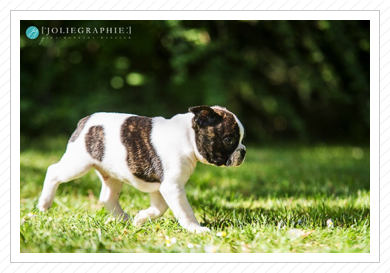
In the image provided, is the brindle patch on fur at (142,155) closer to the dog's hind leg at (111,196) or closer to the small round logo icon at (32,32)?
the dog's hind leg at (111,196)

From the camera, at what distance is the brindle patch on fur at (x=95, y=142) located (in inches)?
127

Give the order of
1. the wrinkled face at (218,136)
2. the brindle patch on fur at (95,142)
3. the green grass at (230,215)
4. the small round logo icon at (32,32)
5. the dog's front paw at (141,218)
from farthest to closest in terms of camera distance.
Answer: the small round logo icon at (32,32) < the dog's front paw at (141,218) < the brindle patch on fur at (95,142) < the wrinkled face at (218,136) < the green grass at (230,215)

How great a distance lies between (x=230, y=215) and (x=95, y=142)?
1.22 m

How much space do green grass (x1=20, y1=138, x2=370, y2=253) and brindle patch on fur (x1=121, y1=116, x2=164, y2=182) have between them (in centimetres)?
40

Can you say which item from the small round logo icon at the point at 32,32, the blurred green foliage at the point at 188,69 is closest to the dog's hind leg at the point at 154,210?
the small round logo icon at the point at 32,32

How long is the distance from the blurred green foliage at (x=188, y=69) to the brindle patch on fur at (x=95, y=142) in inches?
138

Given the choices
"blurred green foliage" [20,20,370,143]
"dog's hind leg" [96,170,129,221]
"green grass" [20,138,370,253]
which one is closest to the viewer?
"green grass" [20,138,370,253]

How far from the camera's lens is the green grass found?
9.70ft

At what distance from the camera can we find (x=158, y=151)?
10.3ft

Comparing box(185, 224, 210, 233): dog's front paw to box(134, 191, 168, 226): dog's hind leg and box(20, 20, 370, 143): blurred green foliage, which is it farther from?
box(20, 20, 370, 143): blurred green foliage

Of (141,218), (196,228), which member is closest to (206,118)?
(196,228)

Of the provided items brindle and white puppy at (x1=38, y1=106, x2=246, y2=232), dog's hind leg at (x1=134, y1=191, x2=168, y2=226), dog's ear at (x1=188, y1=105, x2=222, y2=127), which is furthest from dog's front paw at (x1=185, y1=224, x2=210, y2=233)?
dog's ear at (x1=188, y1=105, x2=222, y2=127)

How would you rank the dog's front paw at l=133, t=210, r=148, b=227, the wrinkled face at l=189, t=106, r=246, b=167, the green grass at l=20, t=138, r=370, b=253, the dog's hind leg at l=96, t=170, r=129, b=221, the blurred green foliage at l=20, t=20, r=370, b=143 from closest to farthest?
the green grass at l=20, t=138, r=370, b=253
the wrinkled face at l=189, t=106, r=246, b=167
the dog's front paw at l=133, t=210, r=148, b=227
the dog's hind leg at l=96, t=170, r=129, b=221
the blurred green foliage at l=20, t=20, r=370, b=143

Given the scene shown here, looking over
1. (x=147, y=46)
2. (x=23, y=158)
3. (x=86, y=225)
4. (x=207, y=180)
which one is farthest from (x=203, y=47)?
(x=86, y=225)
